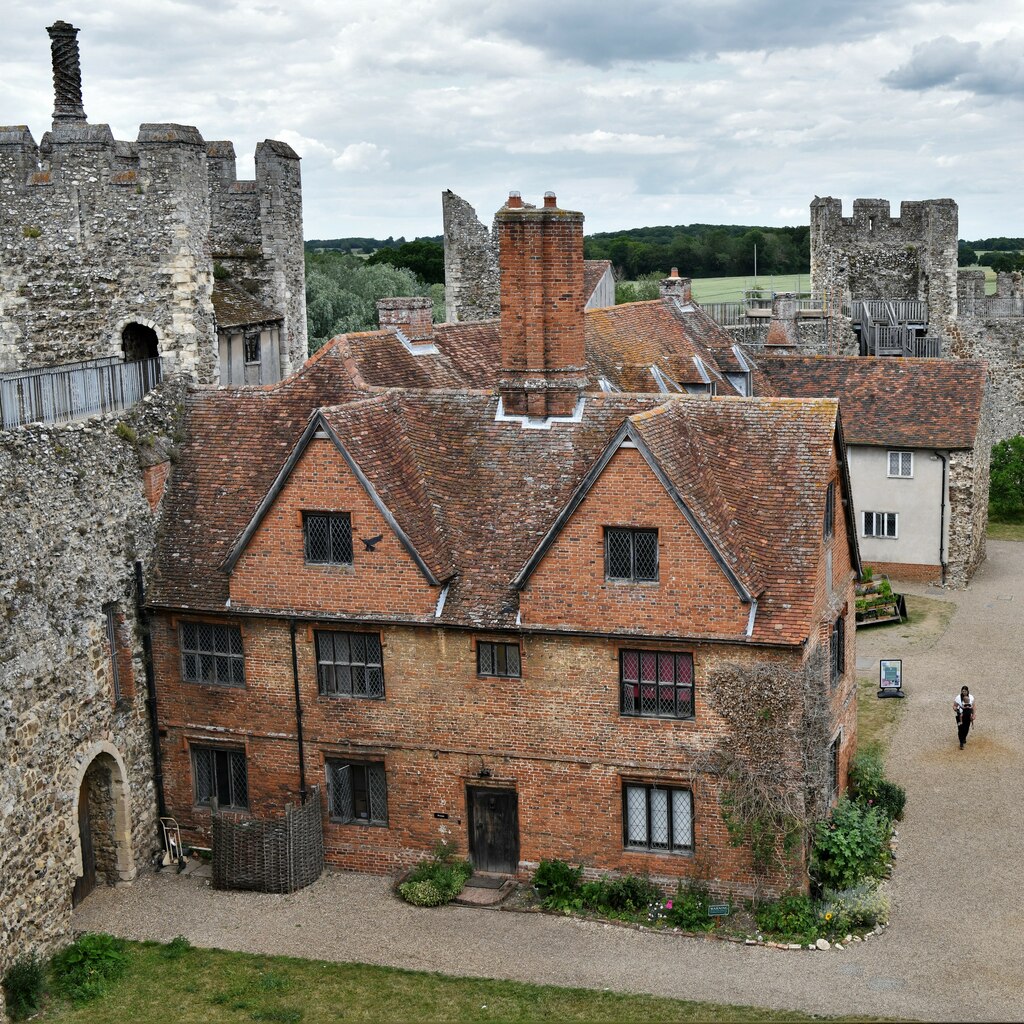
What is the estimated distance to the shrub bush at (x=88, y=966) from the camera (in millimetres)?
21359

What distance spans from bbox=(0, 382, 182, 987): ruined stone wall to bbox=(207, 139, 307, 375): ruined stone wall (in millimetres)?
11899

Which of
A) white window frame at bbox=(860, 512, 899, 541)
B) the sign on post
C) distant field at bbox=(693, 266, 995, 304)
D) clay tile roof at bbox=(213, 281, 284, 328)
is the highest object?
distant field at bbox=(693, 266, 995, 304)

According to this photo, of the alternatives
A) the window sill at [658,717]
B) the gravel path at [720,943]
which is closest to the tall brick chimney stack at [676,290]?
the gravel path at [720,943]

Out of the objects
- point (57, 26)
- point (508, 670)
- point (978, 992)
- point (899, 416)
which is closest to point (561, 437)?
point (508, 670)

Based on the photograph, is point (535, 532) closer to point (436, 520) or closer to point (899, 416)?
point (436, 520)

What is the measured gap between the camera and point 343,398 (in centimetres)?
2767

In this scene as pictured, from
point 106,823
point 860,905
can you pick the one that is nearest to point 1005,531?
point 860,905

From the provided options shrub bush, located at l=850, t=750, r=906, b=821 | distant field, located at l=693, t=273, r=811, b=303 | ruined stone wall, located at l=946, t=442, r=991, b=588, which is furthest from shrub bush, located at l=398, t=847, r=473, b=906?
distant field, located at l=693, t=273, r=811, b=303

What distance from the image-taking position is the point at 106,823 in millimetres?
24938

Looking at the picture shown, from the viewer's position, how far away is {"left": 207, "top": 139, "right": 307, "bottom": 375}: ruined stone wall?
38.0 metres

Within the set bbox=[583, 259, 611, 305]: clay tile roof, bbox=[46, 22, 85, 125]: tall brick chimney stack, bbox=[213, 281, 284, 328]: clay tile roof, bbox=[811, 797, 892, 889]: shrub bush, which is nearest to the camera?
bbox=[811, 797, 892, 889]: shrub bush

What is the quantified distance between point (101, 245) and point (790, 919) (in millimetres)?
18568

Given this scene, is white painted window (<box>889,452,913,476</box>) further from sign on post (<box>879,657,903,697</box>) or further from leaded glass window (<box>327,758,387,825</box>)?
leaded glass window (<box>327,758,387,825</box>)

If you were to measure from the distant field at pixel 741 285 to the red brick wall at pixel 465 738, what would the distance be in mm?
78845
